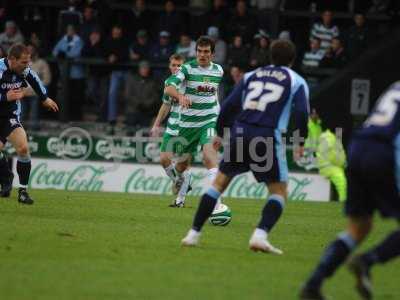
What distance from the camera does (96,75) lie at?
2480 centimetres

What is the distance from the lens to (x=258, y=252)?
35.0ft

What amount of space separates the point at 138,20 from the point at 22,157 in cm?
1023

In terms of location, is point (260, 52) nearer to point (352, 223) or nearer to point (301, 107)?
point (301, 107)

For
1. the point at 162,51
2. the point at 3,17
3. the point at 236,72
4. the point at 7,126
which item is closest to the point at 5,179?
the point at 7,126

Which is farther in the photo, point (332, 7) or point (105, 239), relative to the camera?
point (332, 7)

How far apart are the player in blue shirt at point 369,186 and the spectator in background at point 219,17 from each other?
16.4m

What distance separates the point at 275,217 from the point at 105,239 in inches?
82.6

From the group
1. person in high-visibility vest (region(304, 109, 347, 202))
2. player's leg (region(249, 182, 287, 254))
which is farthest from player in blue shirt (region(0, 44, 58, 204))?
person in high-visibility vest (region(304, 109, 347, 202))

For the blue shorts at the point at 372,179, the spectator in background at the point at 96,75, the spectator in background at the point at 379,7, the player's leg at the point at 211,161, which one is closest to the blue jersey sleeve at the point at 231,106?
the blue shorts at the point at 372,179

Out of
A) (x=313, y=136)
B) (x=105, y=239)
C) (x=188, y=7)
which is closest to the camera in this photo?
(x=105, y=239)

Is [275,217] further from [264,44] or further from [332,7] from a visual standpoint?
[332,7]

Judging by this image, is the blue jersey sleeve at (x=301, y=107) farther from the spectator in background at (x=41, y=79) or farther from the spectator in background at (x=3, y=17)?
the spectator in background at (x=3, y=17)

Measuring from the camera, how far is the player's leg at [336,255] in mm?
7605

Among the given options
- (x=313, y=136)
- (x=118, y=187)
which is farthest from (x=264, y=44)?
(x=118, y=187)
